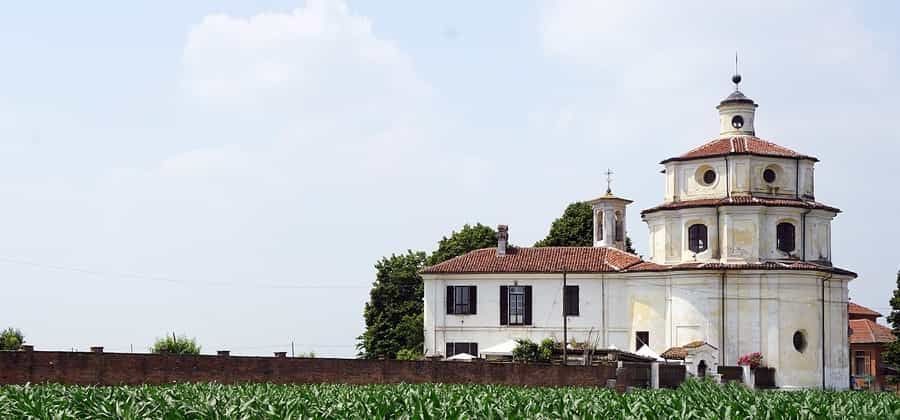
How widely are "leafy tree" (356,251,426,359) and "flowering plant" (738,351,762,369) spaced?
2528 centimetres

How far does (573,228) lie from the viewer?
76562mm

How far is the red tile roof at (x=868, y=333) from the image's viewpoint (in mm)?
77756

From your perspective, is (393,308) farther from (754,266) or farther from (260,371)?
(260,371)

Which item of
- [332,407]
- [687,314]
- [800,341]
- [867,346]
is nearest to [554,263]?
[687,314]

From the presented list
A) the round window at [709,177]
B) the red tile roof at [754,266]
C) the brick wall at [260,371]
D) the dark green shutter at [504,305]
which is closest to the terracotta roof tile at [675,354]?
the red tile roof at [754,266]

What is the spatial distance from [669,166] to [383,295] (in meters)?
25.7

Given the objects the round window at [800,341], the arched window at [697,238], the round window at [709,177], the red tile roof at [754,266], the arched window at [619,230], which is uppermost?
the round window at [709,177]

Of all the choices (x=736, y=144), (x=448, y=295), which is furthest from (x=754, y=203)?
(x=448, y=295)

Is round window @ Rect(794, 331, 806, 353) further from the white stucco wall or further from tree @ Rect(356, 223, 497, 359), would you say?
tree @ Rect(356, 223, 497, 359)

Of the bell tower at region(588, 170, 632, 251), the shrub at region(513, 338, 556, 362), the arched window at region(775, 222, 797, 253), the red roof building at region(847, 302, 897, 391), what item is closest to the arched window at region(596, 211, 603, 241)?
the bell tower at region(588, 170, 632, 251)

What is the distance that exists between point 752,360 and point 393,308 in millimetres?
29079

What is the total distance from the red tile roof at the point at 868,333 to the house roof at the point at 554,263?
24.4 metres

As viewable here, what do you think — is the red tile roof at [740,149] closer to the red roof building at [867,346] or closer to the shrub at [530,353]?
the shrub at [530,353]

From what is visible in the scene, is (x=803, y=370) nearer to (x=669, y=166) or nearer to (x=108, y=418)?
(x=669, y=166)
